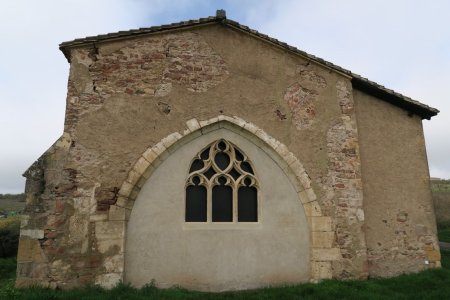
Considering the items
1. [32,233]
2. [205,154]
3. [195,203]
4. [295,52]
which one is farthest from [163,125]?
[295,52]

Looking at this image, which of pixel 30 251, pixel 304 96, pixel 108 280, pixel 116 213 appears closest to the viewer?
pixel 30 251

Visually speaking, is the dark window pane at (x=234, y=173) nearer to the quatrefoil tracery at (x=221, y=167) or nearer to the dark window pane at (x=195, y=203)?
the quatrefoil tracery at (x=221, y=167)

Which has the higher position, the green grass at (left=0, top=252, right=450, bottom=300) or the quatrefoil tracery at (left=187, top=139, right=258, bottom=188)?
the quatrefoil tracery at (left=187, top=139, right=258, bottom=188)

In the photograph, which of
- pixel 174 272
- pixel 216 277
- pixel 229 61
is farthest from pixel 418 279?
pixel 229 61

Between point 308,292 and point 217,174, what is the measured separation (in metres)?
2.67

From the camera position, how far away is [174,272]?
6.11 m

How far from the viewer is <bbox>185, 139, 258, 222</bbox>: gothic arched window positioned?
21.5ft

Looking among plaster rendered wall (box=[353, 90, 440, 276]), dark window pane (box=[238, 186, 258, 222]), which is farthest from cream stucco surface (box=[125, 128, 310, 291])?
plaster rendered wall (box=[353, 90, 440, 276])

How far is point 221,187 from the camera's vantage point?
674 centimetres

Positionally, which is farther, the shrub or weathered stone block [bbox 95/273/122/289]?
the shrub

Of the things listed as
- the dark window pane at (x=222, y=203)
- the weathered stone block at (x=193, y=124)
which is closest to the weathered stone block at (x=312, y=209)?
the dark window pane at (x=222, y=203)

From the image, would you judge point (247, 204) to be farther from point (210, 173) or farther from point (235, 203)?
point (210, 173)

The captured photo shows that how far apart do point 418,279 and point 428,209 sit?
6.33 feet

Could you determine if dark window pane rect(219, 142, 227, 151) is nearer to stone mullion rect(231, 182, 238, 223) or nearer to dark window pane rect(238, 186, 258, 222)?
stone mullion rect(231, 182, 238, 223)
